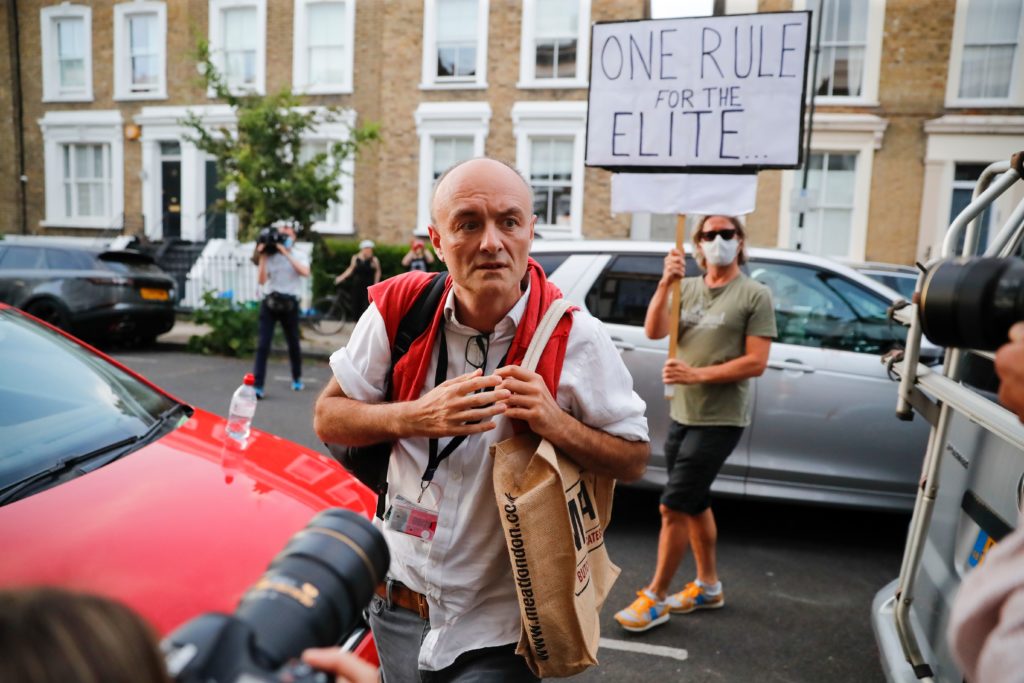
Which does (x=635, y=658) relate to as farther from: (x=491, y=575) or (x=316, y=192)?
(x=316, y=192)

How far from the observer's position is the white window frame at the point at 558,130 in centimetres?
1599

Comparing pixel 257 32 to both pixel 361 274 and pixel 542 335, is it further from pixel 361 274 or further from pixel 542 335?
pixel 542 335

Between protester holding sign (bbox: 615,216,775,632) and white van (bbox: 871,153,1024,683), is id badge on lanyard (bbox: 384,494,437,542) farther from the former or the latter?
protester holding sign (bbox: 615,216,775,632)

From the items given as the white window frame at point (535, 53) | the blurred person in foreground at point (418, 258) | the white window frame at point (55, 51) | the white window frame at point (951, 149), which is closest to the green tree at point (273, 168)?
the blurred person in foreground at point (418, 258)

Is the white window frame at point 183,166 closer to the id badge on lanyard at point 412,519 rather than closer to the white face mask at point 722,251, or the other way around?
the white face mask at point 722,251

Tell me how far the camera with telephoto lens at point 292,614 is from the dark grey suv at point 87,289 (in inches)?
438

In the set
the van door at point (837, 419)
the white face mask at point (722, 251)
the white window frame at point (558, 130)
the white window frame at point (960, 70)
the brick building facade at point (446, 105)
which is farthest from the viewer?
the white window frame at point (558, 130)

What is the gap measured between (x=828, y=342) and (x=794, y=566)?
1365 mm

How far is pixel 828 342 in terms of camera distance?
472cm

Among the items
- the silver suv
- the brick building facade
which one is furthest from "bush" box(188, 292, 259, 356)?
the silver suv

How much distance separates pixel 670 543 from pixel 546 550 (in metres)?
2.10

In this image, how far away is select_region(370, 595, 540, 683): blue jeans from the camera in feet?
5.72

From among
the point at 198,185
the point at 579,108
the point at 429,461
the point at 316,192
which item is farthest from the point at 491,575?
the point at 198,185

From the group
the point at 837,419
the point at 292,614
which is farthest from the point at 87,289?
the point at 292,614
